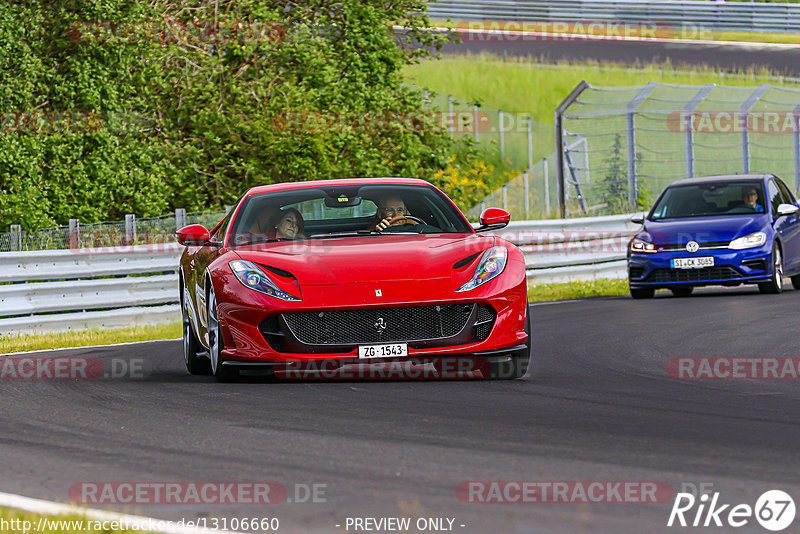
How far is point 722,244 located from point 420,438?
35.6 feet

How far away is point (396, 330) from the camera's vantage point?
28.2 feet

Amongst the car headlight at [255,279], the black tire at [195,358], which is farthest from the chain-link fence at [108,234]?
the car headlight at [255,279]

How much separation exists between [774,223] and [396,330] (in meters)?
9.86

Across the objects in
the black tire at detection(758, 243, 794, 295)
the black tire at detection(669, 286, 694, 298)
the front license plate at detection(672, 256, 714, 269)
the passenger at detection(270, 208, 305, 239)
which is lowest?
the black tire at detection(669, 286, 694, 298)

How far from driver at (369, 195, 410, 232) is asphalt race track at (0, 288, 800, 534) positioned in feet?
4.57

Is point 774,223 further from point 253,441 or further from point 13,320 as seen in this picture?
point 253,441

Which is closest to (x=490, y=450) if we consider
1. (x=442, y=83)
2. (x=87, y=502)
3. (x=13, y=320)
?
(x=87, y=502)

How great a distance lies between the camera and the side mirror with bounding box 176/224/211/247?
9820 millimetres

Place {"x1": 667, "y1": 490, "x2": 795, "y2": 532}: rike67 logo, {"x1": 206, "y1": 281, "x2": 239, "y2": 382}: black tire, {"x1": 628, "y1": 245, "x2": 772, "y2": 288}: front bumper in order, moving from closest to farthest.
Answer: {"x1": 667, "y1": 490, "x2": 795, "y2": 532}: rike67 logo
{"x1": 206, "y1": 281, "x2": 239, "y2": 382}: black tire
{"x1": 628, "y1": 245, "x2": 772, "y2": 288}: front bumper

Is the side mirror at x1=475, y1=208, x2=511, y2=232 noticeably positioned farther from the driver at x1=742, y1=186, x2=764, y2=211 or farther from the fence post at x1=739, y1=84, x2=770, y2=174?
the fence post at x1=739, y1=84, x2=770, y2=174

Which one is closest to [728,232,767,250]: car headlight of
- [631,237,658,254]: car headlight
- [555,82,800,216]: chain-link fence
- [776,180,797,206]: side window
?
[631,237,658,254]: car headlight

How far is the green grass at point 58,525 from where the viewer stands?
4.75 meters

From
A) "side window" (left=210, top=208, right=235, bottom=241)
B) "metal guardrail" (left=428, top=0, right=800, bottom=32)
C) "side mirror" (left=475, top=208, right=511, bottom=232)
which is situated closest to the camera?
"side mirror" (left=475, top=208, right=511, bottom=232)

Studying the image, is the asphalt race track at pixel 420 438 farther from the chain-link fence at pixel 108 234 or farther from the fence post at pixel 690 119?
the fence post at pixel 690 119
